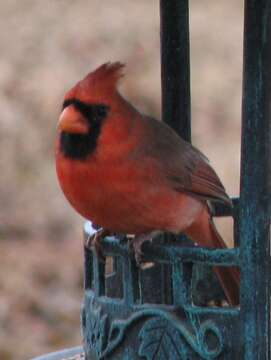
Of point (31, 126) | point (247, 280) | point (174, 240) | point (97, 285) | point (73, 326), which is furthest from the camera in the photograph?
point (31, 126)

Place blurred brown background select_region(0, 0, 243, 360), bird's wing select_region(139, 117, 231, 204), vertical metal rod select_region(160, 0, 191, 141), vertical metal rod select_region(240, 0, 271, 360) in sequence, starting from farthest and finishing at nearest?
blurred brown background select_region(0, 0, 243, 360) → vertical metal rod select_region(160, 0, 191, 141) → bird's wing select_region(139, 117, 231, 204) → vertical metal rod select_region(240, 0, 271, 360)

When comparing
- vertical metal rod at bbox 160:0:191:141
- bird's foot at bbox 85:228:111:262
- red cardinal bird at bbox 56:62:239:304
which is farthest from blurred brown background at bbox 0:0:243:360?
bird's foot at bbox 85:228:111:262

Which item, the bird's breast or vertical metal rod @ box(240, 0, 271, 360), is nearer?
vertical metal rod @ box(240, 0, 271, 360)

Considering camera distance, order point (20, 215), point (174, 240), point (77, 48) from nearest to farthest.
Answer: point (174, 240) → point (20, 215) → point (77, 48)

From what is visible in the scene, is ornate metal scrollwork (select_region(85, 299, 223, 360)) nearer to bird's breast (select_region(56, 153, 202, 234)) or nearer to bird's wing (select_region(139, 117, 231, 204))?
bird's breast (select_region(56, 153, 202, 234))

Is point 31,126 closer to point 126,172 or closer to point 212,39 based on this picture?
Answer: point 212,39

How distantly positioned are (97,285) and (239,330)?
1.38ft

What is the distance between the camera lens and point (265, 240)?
133 inches

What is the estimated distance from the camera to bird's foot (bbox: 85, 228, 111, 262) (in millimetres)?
3615

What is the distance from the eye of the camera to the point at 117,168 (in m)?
3.65

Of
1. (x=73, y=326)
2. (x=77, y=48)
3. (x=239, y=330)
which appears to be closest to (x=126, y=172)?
(x=239, y=330)

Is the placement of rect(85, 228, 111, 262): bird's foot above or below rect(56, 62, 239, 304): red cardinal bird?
below

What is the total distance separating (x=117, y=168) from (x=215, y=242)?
21.1 inches

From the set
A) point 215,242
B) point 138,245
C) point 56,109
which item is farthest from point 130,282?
point 56,109
